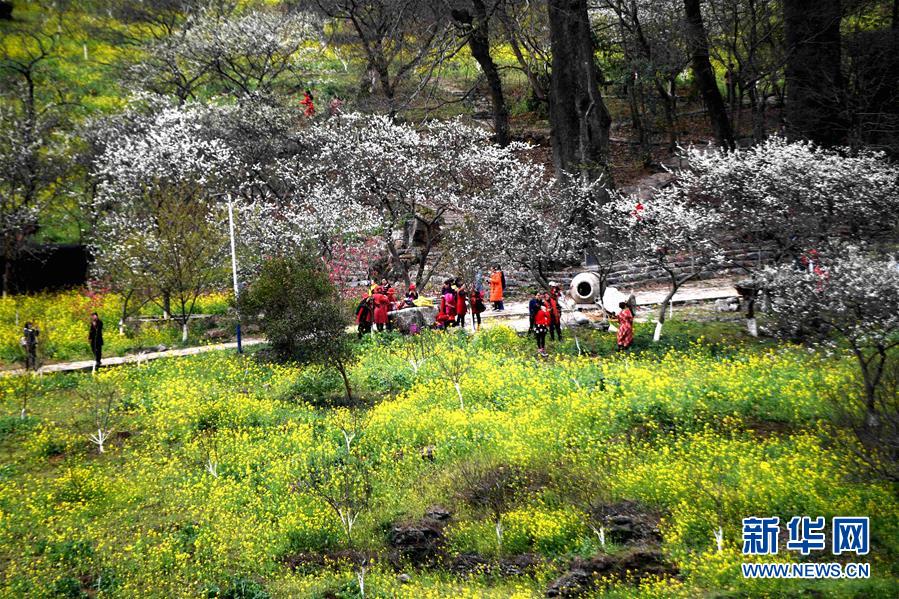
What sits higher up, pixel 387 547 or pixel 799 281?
pixel 799 281

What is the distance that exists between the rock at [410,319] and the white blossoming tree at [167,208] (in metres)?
7.36

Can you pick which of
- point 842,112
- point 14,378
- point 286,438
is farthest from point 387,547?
point 842,112

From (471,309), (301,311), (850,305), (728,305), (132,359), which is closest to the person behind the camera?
(850,305)

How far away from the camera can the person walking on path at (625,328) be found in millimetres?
22536

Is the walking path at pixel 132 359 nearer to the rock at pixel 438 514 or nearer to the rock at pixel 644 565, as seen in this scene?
the rock at pixel 438 514

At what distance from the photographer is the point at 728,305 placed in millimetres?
25891

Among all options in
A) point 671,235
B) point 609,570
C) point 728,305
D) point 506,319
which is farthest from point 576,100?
point 609,570

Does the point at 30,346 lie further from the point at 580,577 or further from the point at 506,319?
the point at 580,577

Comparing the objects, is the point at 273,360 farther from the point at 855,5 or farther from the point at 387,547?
the point at 855,5

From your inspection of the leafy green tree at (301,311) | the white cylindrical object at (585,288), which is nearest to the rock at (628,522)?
the leafy green tree at (301,311)

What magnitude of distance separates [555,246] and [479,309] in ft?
14.0

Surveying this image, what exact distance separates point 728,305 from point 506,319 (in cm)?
722

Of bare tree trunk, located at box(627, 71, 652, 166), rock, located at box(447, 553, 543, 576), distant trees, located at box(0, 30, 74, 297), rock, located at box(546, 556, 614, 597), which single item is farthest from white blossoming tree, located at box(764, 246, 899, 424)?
distant trees, located at box(0, 30, 74, 297)

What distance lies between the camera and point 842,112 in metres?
30.5
